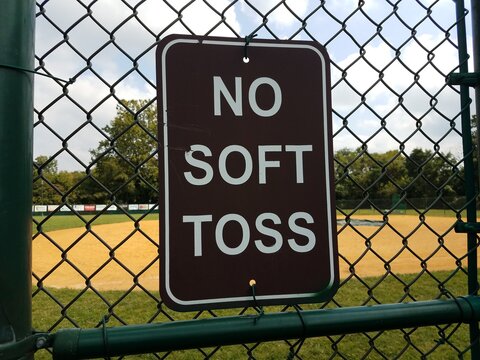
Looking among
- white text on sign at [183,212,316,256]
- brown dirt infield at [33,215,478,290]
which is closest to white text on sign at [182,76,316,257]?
white text on sign at [183,212,316,256]

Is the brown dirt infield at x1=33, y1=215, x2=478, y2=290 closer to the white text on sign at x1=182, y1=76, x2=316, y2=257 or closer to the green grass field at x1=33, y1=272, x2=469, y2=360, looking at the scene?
the green grass field at x1=33, y1=272, x2=469, y2=360

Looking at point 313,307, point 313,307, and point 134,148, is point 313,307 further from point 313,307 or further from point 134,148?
point 134,148

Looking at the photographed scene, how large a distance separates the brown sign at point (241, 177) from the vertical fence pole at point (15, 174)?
0.28 metres

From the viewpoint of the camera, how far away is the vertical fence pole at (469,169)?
1.11 meters

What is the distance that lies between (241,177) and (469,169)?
0.77 m

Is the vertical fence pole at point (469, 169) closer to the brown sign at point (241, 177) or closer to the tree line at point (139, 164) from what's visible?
the tree line at point (139, 164)

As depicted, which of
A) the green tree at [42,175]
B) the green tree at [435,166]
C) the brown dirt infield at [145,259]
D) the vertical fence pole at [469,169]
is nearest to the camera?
the green tree at [42,175]

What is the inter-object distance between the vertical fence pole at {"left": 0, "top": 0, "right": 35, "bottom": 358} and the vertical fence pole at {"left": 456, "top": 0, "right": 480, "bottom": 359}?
47.8 inches

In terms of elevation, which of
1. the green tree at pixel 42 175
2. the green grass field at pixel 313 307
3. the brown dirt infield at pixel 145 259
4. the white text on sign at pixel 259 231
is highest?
the green tree at pixel 42 175

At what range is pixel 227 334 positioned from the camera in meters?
0.83

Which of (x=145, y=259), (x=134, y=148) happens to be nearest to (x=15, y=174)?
(x=134, y=148)

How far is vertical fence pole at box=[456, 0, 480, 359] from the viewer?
1.11m

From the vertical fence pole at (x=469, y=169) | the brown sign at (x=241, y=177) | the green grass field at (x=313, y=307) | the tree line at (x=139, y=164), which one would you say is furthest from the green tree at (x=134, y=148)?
the vertical fence pole at (x=469, y=169)

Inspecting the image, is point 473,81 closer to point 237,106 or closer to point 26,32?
point 237,106
